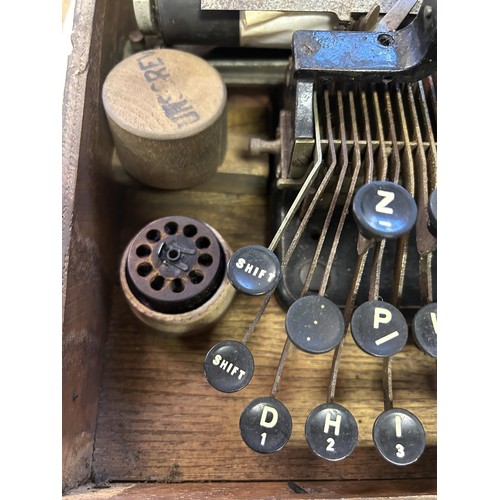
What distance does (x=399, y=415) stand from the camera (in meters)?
1.10

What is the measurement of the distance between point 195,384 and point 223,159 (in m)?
0.58

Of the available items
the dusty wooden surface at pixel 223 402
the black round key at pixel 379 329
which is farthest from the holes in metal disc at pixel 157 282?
the black round key at pixel 379 329

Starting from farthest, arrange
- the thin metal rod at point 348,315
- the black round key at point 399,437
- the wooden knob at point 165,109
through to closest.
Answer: the wooden knob at point 165,109 → the thin metal rod at point 348,315 → the black round key at point 399,437

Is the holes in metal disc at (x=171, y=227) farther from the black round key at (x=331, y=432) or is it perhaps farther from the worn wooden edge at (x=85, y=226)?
the black round key at (x=331, y=432)

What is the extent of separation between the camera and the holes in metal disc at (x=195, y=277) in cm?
132

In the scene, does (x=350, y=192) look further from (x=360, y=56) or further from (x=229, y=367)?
(x=229, y=367)

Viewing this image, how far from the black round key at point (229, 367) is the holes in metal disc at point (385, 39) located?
69 cm

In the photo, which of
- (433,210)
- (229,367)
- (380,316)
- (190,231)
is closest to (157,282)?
(190,231)

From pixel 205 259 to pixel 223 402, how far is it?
0.36 metres

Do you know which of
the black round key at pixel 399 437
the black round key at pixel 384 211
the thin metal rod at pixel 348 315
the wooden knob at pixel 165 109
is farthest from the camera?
the wooden knob at pixel 165 109

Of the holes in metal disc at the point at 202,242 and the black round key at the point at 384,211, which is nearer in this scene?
the black round key at the point at 384,211

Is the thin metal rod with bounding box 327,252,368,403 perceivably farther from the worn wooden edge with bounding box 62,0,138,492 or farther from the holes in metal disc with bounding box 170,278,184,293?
Answer: the worn wooden edge with bounding box 62,0,138,492

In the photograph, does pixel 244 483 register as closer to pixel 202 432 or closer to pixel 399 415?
pixel 202 432
